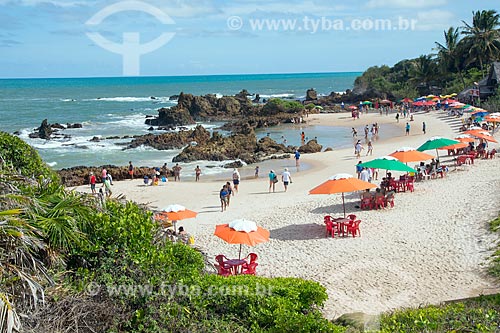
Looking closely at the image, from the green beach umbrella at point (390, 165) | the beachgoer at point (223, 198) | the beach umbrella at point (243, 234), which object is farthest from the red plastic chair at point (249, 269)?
the beachgoer at point (223, 198)

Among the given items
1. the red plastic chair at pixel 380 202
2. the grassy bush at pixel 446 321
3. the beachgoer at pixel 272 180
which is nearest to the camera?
the grassy bush at pixel 446 321

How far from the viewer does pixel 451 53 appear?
2279 inches

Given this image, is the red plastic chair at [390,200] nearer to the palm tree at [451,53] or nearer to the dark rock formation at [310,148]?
the dark rock formation at [310,148]

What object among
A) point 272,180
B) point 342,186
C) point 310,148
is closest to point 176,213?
point 342,186

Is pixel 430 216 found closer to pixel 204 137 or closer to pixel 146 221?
pixel 146 221

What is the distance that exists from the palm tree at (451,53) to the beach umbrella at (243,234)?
166 ft

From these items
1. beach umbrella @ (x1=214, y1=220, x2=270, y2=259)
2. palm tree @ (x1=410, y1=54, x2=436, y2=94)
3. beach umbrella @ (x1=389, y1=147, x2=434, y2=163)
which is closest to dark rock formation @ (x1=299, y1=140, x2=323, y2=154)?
beach umbrella @ (x1=389, y1=147, x2=434, y2=163)

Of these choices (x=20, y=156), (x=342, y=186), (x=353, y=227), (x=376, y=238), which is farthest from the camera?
(x=342, y=186)

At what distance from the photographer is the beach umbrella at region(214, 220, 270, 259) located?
11367 mm

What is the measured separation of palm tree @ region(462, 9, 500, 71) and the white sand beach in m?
34.3

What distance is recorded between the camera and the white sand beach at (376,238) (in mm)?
10602

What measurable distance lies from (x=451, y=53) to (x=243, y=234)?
53.5 metres

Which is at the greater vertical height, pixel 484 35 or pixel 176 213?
pixel 484 35

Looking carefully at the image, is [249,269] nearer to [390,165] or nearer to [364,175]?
[390,165]
